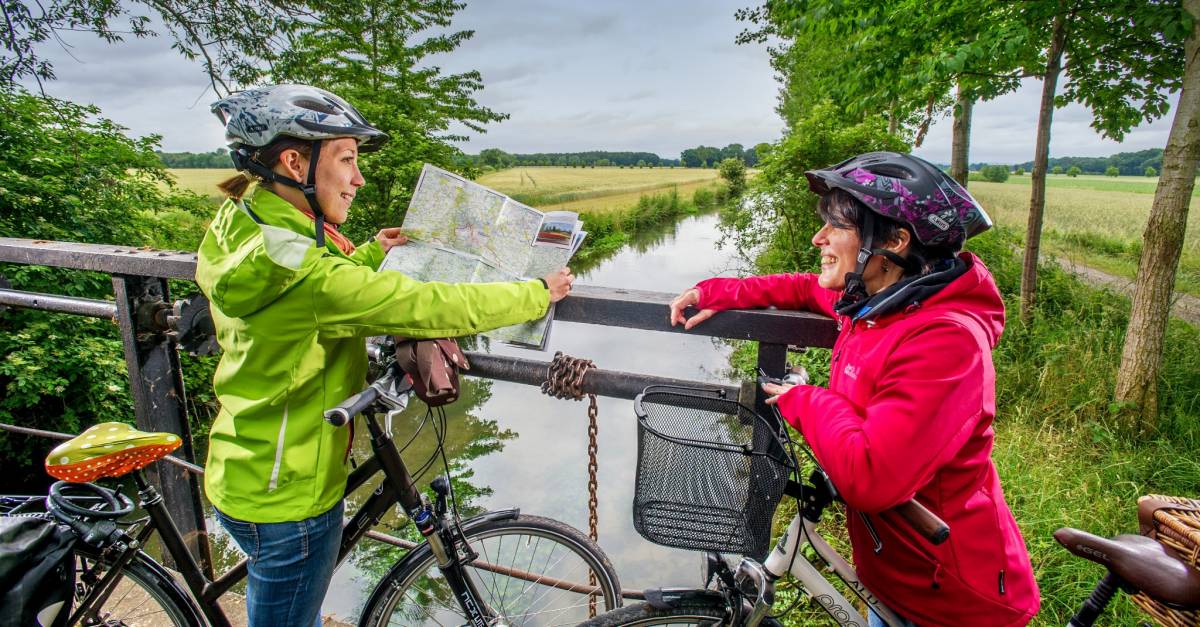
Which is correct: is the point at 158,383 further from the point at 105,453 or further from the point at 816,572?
the point at 816,572

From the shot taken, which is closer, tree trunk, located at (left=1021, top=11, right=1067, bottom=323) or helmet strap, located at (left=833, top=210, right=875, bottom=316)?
helmet strap, located at (left=833, top=210, right=875, bottom=316)

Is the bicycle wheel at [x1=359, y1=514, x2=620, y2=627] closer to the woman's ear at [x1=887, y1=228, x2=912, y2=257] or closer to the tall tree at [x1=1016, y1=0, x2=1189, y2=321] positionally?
the woman's ear at [x1=887, y1=228, x2=912, y2=257]

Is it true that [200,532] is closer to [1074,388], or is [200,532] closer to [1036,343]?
[1074,388]

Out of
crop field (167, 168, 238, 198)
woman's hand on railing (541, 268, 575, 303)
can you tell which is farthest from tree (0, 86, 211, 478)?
woman's hand on railing (541, 268, 575, 303)

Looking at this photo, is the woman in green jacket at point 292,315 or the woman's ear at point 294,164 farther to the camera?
the woman's ear at point 294,164

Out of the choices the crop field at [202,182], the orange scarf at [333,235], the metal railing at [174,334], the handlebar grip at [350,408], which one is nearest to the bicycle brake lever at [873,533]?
the metal railing at [174,334]

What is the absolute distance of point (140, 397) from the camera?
7.55 ft

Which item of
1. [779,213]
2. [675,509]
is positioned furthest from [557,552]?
[779,213]

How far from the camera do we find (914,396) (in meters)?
1.17

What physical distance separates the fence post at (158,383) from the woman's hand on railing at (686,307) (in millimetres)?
2011

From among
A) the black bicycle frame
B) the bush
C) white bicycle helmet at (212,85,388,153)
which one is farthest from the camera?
the bush

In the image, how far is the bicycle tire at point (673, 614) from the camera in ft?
4.95

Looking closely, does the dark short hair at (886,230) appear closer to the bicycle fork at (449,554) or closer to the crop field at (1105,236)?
the bicycle fork at (449,554)

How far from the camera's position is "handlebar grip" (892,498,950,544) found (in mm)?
1184
